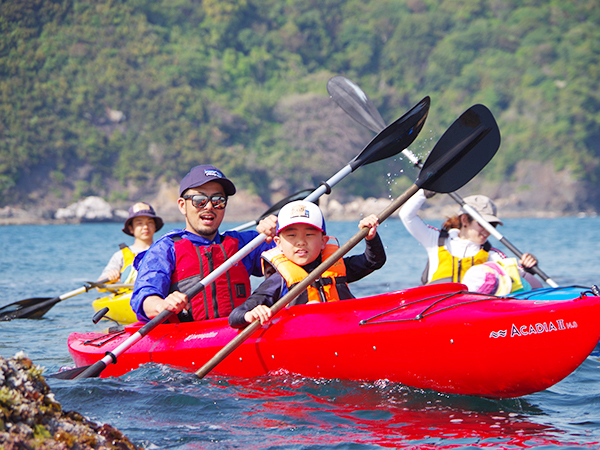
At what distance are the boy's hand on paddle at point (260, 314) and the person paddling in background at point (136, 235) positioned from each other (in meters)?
3.35

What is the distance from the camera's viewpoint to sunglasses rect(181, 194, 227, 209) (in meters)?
4.26

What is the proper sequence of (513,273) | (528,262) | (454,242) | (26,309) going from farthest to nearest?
(26,309) → (528,262) → (454,242) → (513,273)

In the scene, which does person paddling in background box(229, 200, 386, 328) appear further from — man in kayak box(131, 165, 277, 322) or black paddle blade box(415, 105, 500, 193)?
black paddle blade box(415, 105, 500, 193)

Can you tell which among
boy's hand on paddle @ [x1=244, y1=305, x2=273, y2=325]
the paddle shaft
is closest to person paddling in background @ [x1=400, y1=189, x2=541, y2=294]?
the paddle shaft

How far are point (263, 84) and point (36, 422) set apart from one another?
64388 mm

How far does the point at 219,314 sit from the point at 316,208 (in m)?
1.03

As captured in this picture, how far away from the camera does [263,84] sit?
64812 mm

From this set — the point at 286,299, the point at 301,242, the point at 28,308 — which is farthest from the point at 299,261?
the point at 28,308

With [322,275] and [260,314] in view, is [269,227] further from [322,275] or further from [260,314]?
[260,314]

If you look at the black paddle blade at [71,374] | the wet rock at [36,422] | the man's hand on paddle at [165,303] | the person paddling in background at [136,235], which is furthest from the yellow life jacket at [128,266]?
the wet rock at [36,422]

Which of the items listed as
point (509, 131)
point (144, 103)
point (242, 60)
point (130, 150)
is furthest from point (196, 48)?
point (509, 131)

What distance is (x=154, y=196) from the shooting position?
50281mm

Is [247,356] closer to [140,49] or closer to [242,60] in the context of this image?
[140,49]

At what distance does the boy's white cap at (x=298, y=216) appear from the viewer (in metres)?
3.67
